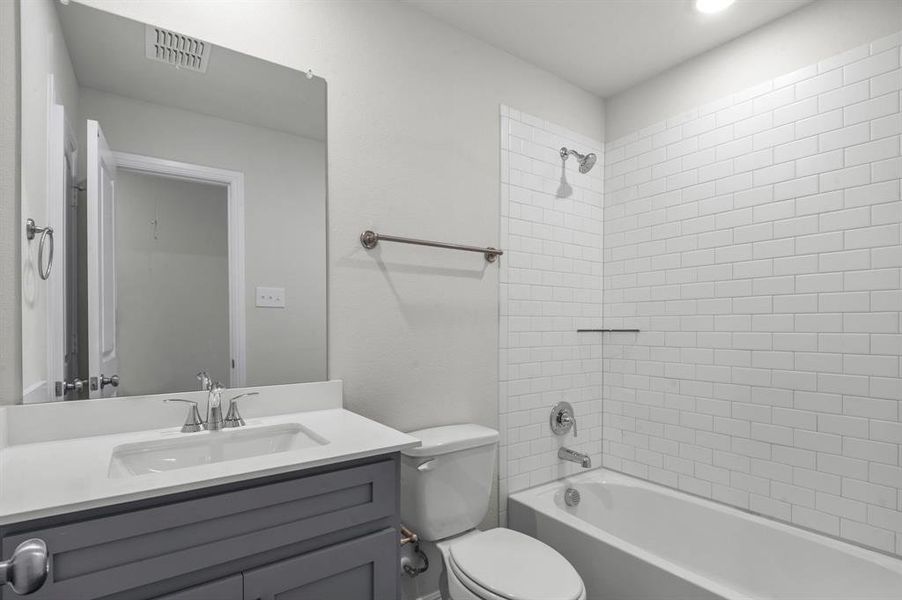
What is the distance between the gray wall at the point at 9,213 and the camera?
1.20 metres

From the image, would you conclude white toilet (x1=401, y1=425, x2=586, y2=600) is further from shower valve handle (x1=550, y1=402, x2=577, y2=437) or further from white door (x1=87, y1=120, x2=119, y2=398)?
white door (x1=87, y1=120, x2=119, y2=398)

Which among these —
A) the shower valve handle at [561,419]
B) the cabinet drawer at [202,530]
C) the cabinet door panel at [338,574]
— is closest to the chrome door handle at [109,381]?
the cabinet drawer at [202,530]

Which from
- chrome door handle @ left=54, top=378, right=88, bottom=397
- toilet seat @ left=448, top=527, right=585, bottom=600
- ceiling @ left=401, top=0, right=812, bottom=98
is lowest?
toilet seat @ left=448, top=527, right=585, bottom=600

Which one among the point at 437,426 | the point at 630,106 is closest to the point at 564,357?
the point at 437,426

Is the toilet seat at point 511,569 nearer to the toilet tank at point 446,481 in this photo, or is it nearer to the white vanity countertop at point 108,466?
the toilet tank at point 446,481

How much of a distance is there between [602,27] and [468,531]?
89.0 inches

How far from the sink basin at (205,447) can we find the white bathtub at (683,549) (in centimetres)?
123

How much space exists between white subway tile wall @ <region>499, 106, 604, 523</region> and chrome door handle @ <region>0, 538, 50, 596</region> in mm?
1877

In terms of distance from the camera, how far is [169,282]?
58.2 inches

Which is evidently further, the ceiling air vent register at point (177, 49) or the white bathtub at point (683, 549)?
the white bathtub at point (683, 549)

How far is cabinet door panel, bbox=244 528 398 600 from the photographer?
1.06m

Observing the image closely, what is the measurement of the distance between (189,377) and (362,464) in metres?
0.68

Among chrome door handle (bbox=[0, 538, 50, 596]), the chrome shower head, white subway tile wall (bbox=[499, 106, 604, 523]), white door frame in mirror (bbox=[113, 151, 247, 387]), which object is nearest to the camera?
chrome door handle (bbox=[0, 538, 50, 596])

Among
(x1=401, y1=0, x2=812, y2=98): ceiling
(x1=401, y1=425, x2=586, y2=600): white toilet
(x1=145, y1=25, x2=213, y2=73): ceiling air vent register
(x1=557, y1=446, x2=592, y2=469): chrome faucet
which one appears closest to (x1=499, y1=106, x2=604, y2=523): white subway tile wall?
(x1=557, y1=446, x2=592, y2=469): chrome faucet
